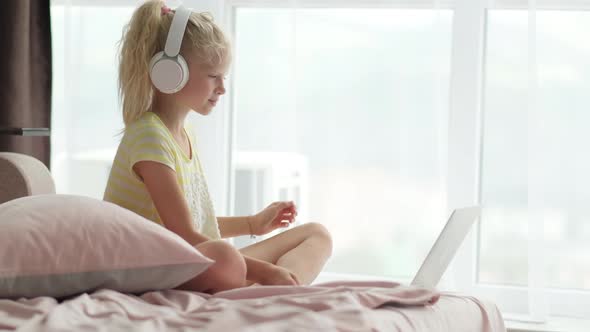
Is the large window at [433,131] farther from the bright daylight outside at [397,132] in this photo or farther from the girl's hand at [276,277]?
the girl's hand at [276,277]

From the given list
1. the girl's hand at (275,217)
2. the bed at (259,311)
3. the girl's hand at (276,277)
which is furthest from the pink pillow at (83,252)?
the girl's hand at (275,217)

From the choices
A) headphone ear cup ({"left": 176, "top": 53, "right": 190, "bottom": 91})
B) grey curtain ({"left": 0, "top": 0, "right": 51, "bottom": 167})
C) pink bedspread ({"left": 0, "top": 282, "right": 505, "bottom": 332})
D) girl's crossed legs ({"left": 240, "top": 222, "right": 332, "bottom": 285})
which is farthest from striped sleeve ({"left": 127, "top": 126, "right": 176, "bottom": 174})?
grey curtain ({"left": 0, "top": 0, "right": 51, "bottom": 167})

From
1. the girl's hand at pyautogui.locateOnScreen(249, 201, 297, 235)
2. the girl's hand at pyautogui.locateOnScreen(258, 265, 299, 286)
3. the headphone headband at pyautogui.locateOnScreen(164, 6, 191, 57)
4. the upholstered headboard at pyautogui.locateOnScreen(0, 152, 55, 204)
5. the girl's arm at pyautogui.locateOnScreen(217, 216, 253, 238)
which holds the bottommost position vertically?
the girl's hand at pyautogui.locateOnScreen(258, 265, 299, 286)

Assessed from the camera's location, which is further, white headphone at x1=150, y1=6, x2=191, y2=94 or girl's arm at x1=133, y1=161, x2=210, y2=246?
white headphone at x1=150, y1=6, x2=191, y2=94

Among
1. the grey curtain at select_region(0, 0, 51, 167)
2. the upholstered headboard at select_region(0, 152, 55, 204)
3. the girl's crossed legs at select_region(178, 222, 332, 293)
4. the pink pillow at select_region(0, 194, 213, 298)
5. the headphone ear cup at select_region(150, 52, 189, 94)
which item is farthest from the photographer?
the grey curtain at select_region(0, 0, 51, 167)

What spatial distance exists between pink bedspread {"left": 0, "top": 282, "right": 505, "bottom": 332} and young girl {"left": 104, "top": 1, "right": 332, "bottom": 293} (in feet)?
1.00

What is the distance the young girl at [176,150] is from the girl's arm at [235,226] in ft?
0.10

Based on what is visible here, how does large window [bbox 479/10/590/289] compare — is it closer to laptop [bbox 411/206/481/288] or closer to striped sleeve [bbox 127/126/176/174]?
laptop [bbox 411/206/481/288]

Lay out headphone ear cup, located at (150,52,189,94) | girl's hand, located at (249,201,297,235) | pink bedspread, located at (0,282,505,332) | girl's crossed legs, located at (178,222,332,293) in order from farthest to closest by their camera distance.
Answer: girl's hand, located at (249,201,297,235) → headphone ear cup, located at (150,52,189,94) → girl's crossed legs, located at (178,222,332,293) → pink bedspread, located at (0,282,505,332)

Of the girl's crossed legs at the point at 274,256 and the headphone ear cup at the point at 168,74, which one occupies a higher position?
the headphone ear cup at the point at 168,74

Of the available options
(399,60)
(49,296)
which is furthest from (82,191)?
(49,296)

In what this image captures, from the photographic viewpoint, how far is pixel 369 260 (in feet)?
9.62

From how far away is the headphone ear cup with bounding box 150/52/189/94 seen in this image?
181 centimetres

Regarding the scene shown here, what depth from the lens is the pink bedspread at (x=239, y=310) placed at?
119 cm
